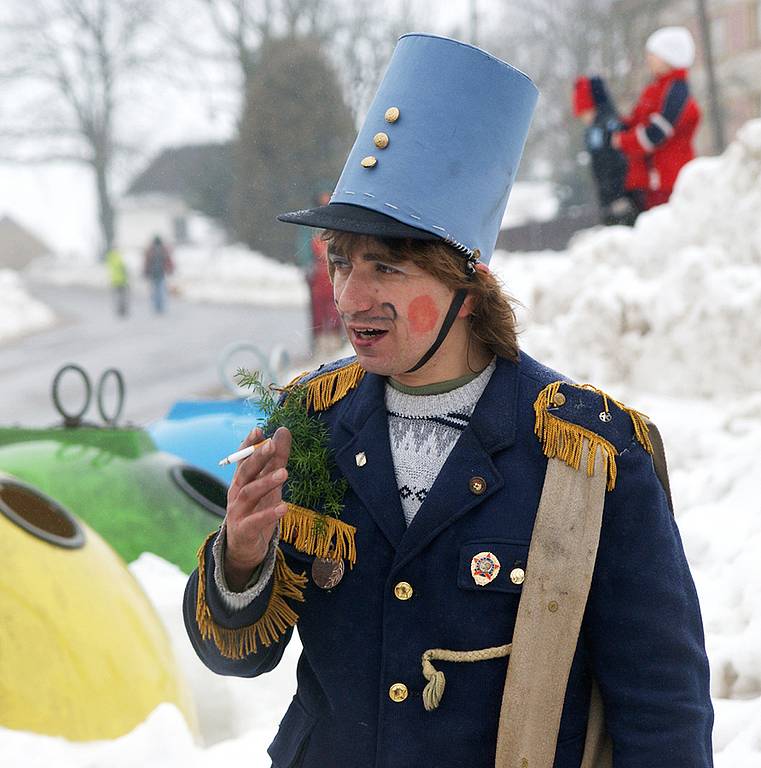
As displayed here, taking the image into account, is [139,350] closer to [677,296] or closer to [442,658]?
[677,296]

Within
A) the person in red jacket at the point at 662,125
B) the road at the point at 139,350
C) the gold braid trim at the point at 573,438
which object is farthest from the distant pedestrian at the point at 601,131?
the gold braid trim at the point at 573,438

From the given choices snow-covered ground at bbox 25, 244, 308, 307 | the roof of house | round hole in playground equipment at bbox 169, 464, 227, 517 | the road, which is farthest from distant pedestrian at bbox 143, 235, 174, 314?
round hole in playground equipment at bbox 169, 464, 227, 517

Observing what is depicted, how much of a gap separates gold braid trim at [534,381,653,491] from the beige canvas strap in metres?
0.05

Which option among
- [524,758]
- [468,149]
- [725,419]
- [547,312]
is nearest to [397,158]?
[468,149]

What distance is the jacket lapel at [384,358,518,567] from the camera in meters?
1.83

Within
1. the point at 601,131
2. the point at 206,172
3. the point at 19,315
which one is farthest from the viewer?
the point at 206,172

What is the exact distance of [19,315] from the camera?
22750 millimetres

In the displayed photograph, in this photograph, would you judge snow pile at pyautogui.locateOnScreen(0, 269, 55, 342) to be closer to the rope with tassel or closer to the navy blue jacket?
the navy blue jacket

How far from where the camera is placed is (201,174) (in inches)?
1436

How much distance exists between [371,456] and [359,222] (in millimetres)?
374

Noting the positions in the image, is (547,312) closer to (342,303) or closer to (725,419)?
(725,419)

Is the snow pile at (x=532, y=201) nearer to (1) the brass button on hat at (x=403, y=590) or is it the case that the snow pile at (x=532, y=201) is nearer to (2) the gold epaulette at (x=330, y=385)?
(2) the gold epaulette at (x=330, y=385)

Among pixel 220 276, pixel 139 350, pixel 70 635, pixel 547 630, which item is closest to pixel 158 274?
pixel 220 276

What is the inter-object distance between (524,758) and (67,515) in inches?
103
